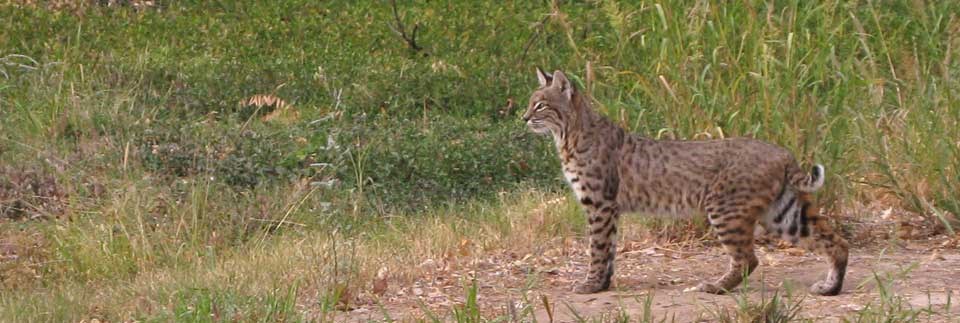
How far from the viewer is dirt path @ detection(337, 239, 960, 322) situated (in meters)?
7.00

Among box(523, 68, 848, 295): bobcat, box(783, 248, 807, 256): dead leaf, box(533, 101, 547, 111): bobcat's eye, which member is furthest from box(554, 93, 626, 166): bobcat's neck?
box(783, 248, 807, 256): dead leaf

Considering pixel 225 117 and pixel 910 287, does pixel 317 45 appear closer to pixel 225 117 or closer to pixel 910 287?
pixel 225 117

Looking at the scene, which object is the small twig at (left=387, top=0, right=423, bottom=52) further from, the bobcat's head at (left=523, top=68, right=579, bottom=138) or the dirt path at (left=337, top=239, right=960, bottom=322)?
the bobcat's head at (left=523, top=68, right=579, bottom=138)

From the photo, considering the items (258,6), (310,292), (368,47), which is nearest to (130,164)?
(310,292)

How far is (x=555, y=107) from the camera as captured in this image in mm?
8086

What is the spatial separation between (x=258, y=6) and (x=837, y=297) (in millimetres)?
9833

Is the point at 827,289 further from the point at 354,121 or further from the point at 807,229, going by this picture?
the point at 354,121

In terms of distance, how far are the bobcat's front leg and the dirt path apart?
0.22 ft

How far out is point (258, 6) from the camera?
16250 mm

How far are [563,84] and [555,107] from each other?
0.12 metres

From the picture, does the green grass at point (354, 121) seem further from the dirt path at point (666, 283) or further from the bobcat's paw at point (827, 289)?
the bobcat's paw at point (827, 289)

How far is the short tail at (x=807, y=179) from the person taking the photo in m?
7.48

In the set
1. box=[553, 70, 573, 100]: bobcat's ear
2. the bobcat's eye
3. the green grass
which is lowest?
the green grass

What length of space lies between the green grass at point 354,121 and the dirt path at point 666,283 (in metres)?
0.39
